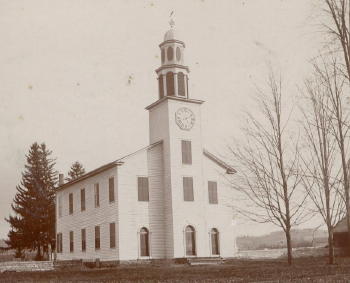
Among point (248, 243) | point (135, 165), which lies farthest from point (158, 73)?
point (248, 243)

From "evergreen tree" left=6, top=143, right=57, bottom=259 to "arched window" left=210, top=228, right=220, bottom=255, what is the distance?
23304 millimetres

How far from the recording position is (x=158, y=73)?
125 feet

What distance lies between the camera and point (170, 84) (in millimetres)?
37500

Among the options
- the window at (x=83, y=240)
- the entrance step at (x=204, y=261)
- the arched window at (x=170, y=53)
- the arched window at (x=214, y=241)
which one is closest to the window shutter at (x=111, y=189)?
the window at (x=83, y=240)

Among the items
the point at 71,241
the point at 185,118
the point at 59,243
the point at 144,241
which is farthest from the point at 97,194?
the point at 59,243

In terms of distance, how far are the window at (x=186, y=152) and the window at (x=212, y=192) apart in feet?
8.64

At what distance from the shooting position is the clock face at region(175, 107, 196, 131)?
36750mm

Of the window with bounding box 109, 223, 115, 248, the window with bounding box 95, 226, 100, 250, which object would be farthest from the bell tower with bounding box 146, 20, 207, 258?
the window with bounding box 95, 226, 100, 250

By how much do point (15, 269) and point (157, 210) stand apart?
10198mm

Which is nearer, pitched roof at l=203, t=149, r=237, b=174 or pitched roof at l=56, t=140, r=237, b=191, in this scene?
pitched roof at l=56, t=140, r=237, b=191

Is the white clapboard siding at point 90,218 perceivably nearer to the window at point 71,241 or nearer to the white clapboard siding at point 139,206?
the window at point 71,241

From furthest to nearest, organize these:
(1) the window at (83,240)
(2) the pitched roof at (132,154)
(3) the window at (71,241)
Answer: (3) the window at (71,241)
(1) the window at (83,240)
(2) the pitched roof at (132,154)

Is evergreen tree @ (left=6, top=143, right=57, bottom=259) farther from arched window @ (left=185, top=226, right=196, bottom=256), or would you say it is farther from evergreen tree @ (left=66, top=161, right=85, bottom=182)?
arched window @ (left=185, top=226, right=196, bottom=256)

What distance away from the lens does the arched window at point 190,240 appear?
3562 centimetres
